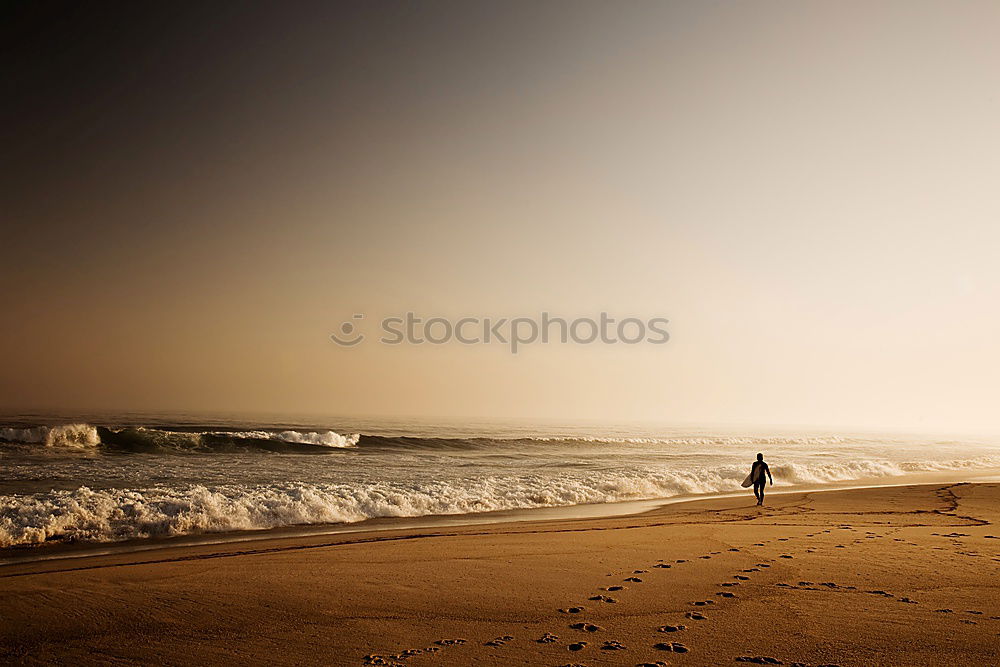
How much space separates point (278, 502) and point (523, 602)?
956cm

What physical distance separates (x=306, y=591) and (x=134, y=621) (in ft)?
5.24

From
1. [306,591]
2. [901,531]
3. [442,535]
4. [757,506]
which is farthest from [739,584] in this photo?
[757,506]

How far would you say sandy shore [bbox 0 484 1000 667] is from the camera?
15.0 feet

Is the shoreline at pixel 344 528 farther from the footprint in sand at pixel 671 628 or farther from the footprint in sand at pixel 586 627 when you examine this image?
the footprint in sand at pixel 671 628

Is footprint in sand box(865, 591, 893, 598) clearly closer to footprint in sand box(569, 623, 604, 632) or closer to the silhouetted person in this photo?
footprint in sand box(569, 623, 604, 632)

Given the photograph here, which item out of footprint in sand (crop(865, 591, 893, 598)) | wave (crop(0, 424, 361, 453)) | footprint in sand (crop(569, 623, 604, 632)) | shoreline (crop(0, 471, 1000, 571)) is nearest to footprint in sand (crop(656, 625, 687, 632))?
footprint in sand (crop(569, 623, 604, 632))

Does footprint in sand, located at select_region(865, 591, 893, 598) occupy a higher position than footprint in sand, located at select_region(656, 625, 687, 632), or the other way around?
footprint in sand, located at select_region(656, 625, 687, 632)

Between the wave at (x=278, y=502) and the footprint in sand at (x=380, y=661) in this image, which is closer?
the footprint in sand at (x=380, y=661)

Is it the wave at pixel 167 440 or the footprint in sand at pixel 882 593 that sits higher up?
the footprint in sand at pixel 882 593

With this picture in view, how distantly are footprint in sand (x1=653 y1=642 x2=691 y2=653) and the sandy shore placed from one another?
16mm

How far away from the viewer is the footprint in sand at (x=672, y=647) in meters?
4.53

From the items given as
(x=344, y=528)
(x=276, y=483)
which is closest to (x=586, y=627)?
(x=344, y=528)

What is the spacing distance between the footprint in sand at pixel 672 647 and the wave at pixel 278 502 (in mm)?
10351

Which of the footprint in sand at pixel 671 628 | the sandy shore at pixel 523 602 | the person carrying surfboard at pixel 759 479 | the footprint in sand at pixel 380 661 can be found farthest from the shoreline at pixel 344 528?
the footprint in sand at pixel 671 628
